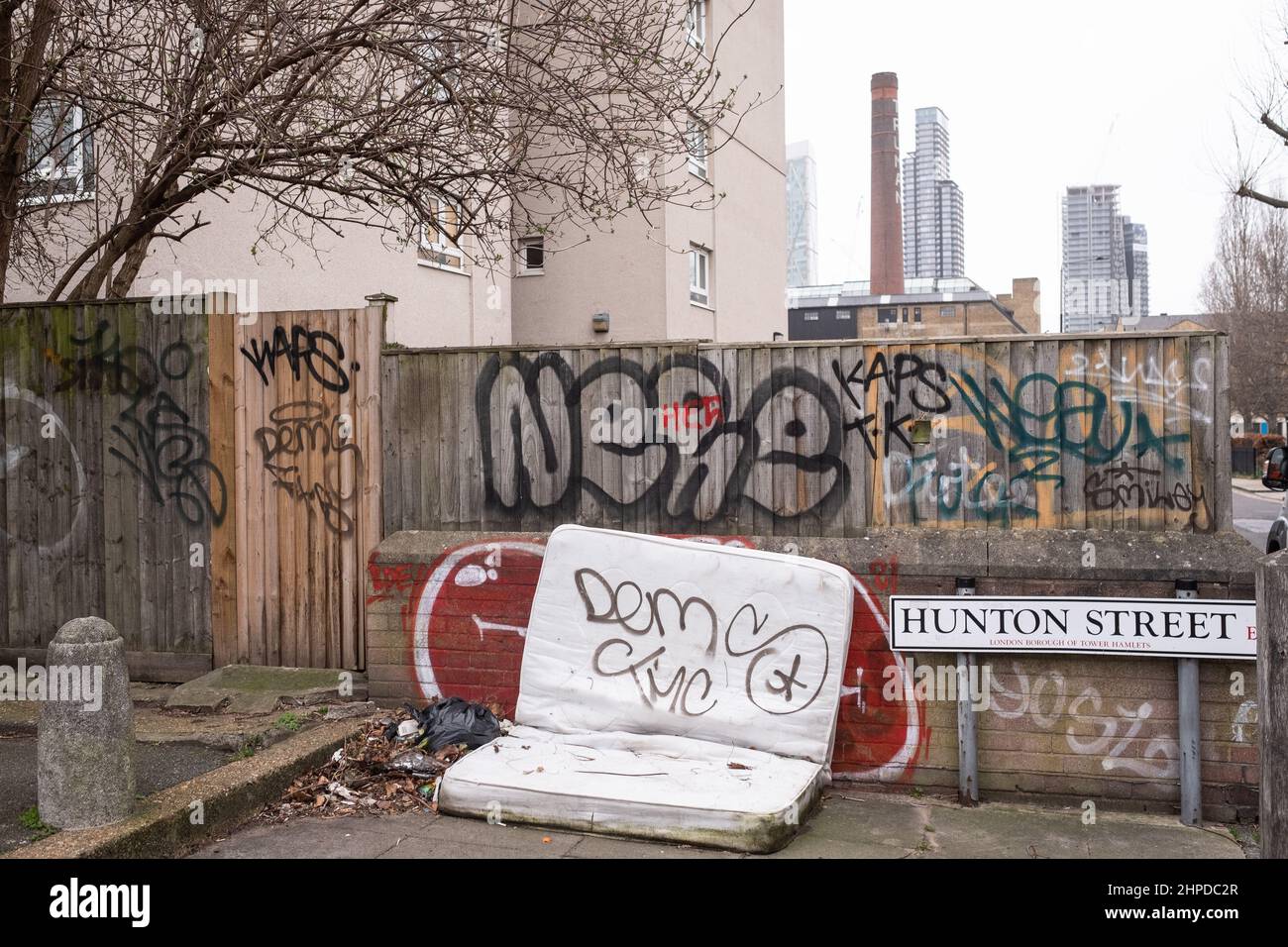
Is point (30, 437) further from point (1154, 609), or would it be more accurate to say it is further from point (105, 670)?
point (1154, 609)

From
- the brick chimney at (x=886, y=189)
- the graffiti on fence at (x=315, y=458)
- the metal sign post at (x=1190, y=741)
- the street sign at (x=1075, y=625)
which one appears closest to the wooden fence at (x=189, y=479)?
the graffiti on fence at (x=315, y=458)

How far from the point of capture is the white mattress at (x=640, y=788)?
494 cm

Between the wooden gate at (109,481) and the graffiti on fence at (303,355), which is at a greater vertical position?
the graffiti on fence at (303,355)

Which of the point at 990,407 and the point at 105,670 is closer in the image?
the point at 105,670


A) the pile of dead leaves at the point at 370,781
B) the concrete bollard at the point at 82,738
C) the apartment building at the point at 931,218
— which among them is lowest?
the pile of dead leaves at the point at 370,781

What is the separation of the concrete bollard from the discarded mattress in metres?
1.53

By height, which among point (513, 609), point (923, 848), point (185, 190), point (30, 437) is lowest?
point (923, 848)

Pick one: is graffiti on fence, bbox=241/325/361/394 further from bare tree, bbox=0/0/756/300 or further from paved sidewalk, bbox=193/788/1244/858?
paved sidewalk, bbox=193/788/1244/858

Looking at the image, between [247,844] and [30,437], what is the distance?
423 cm

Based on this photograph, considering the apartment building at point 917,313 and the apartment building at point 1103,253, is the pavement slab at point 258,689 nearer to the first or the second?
the apartment building at point 917,313

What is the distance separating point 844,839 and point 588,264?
14.4 m

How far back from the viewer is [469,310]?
15445mm

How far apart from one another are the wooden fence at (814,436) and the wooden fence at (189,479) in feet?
1.43

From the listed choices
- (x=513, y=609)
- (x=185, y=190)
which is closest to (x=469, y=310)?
(x=185, y=190)
